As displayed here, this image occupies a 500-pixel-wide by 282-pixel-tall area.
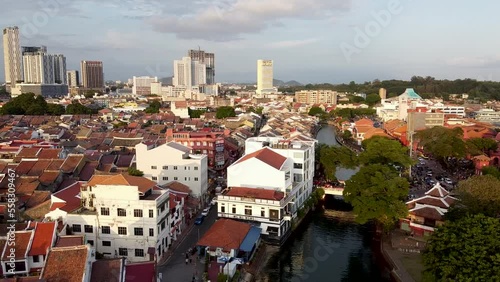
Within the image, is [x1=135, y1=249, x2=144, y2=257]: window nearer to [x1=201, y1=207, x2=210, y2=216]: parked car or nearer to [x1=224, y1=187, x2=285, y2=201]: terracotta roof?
[x1=224, y1=187, x2=285, y2=201]: terracotta roof

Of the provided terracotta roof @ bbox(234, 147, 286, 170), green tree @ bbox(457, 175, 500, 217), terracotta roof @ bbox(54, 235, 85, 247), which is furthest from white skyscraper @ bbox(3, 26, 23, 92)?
green tree @ bbox(457, 175, 500, 217)

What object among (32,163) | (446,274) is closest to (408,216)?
(446,274)

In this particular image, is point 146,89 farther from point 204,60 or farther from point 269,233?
point 269,233

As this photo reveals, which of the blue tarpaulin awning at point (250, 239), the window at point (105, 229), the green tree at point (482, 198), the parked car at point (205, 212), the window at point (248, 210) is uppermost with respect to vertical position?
the green tree at point (482, 198)

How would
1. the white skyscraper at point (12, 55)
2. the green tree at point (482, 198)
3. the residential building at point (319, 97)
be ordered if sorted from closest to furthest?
the green tree at point (482, 198)
the white skyscraper at point (12, 55)
the residential building at point (319, 97)

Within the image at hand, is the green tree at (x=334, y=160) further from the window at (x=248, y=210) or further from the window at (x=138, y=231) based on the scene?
the window at (x=138, y=231)

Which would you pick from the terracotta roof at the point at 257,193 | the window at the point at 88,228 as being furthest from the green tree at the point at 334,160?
the window at the point at 88,228

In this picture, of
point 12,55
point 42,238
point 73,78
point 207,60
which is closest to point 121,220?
point 42,238
